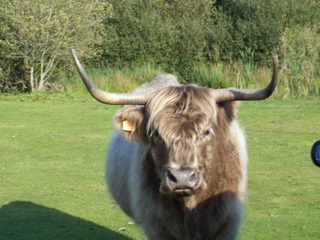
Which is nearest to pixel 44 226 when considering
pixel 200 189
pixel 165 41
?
pixel 200 189

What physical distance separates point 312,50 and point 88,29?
29.8 feet

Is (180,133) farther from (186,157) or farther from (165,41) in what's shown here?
(165,41)

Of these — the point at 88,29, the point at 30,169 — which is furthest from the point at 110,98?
the point at 88,29

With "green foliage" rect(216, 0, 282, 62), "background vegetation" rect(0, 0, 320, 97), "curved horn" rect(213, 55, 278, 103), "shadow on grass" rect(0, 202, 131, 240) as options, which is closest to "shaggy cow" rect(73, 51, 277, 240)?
"curved horn" rect(213, 55, 278, 103)

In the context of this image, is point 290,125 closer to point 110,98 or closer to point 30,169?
point 30,169

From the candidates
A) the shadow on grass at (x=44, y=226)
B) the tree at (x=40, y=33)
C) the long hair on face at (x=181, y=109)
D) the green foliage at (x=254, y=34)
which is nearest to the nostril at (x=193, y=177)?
the long hair on face at (x=181, y=109)

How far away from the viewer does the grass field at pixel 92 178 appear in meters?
8.77

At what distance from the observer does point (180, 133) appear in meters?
5.87

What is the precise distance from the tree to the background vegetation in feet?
0.12

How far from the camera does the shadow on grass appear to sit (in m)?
8.52

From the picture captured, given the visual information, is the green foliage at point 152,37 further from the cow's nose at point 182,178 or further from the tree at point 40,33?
the cow's nose at point 182,178

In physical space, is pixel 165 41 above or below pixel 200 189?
above

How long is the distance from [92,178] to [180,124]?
5976mm

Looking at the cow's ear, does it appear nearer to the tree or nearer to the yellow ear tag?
the yellow ear tag
